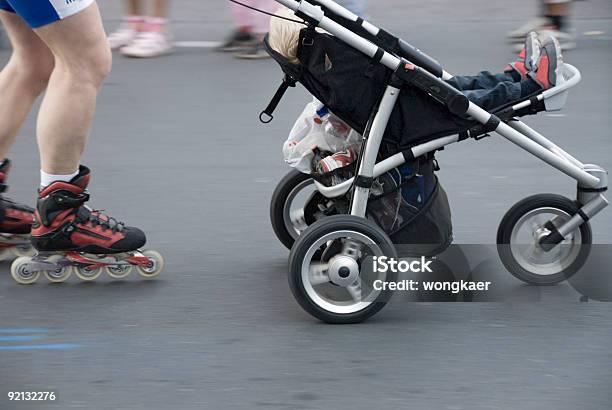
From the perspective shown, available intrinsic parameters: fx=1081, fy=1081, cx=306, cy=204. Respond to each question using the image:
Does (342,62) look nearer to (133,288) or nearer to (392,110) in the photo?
(392,110)

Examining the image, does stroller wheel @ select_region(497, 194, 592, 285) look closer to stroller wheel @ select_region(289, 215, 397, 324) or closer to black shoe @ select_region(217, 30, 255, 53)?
stroller wheel @ select_region(289, 215, 397, 324)

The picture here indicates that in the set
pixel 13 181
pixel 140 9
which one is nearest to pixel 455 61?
pixel 140 9

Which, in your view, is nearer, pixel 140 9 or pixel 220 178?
pixel 220 178

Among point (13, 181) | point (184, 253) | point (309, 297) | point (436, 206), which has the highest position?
point (436, 206)

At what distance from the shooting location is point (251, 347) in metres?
3.68

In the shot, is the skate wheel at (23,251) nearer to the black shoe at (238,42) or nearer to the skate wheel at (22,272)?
the skate wheel at (22,272)

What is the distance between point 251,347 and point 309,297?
27 cm

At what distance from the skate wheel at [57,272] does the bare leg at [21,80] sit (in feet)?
1.66

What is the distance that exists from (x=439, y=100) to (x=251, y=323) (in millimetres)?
1032

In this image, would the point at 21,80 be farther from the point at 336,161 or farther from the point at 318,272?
the point at 318,272

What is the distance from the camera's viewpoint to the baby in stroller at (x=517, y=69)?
3746mm

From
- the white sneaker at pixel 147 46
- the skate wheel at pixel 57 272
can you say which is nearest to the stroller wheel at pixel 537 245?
the skate wheel at pixel 57 272

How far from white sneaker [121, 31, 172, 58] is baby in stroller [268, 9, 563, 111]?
3832 millimetres

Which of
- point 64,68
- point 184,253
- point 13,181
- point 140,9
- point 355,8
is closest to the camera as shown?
point 64,68
